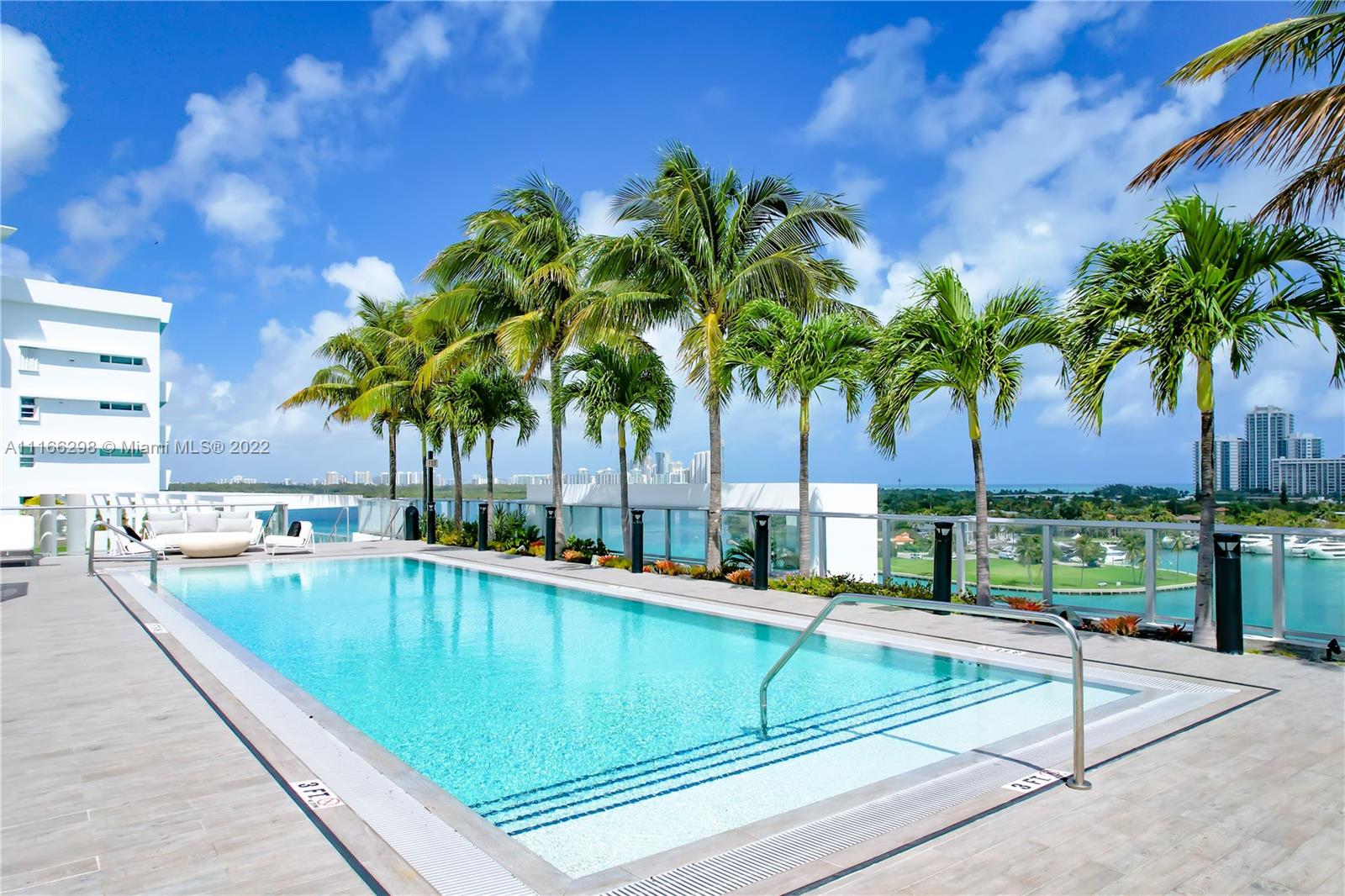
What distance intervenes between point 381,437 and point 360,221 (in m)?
7.06

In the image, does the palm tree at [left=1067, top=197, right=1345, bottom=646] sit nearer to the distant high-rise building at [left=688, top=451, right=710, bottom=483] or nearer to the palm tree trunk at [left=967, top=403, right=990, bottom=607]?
the palm tree trunk at [left=967, top=403, right=990, bottom=607]

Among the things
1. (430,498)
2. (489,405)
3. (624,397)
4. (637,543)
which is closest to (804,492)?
(637,543)

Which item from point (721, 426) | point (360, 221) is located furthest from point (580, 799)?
point (360, 221)

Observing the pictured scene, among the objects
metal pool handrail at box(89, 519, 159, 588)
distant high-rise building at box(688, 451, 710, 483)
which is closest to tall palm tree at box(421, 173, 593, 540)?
distant high-rise building at box(688, 451, 710, 483)

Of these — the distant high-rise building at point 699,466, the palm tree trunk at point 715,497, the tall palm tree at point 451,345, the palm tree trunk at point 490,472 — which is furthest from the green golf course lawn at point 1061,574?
the palm tree trunk at point 490,472

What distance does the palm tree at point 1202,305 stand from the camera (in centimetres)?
647

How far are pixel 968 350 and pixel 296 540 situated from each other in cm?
1519

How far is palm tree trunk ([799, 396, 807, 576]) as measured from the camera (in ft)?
35.3

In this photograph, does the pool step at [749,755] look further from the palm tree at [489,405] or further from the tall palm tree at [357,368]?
the tall palm tree at [357,368]

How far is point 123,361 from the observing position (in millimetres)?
44219

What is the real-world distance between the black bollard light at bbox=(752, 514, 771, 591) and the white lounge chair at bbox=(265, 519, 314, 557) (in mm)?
11576

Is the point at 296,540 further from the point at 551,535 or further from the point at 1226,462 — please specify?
the point at 1226,462

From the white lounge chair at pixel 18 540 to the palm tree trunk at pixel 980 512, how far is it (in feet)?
54.4

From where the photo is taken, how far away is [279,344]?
116 ft
